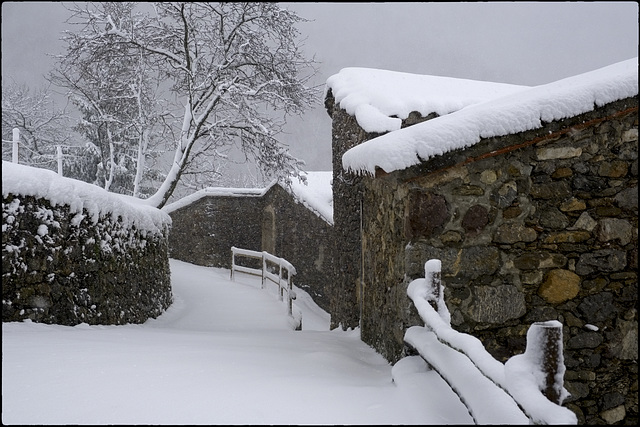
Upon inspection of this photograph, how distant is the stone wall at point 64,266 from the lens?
470 centimetres

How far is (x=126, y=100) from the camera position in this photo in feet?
42.9

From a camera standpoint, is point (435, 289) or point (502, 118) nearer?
point (435, 289)

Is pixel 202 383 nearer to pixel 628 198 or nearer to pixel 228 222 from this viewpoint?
pixel 628 198

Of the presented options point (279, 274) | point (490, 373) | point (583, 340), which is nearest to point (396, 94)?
point (583, 340)

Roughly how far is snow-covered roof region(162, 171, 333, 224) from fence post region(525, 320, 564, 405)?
11.3m

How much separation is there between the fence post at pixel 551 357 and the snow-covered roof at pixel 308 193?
11.3 meters

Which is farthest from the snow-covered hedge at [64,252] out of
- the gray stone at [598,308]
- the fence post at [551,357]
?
the gray stone at [598,308]

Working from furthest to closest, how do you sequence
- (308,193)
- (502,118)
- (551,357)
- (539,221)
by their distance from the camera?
(308,193)
(539,221)
(502,118)
(551,357)

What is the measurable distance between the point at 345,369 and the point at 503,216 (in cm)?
161

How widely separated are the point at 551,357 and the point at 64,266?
201 inches

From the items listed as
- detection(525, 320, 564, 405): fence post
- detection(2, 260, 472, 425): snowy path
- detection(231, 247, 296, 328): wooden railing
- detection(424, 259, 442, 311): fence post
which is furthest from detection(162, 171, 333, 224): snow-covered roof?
detection(525, 320, 564, 405): fence post

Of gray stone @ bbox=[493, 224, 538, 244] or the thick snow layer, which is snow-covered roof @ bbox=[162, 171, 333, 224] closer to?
gray stone @ bbox=[493, 224, 538, 244]

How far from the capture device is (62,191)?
5301mm

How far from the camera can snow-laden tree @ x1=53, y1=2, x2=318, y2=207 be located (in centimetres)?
1091
